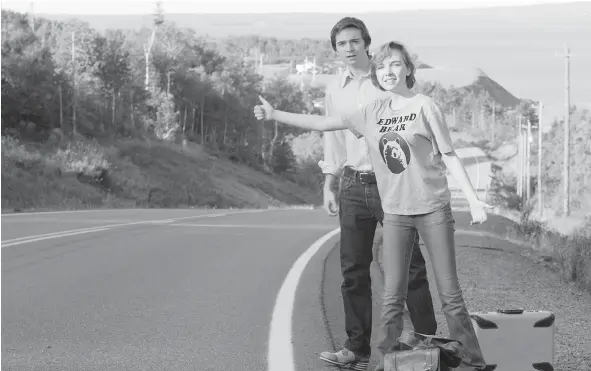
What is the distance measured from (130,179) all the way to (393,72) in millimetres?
47697

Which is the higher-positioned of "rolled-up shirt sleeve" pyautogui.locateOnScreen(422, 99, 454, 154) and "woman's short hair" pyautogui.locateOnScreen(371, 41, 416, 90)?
"woman's short hair" pyautogui.locateOnScreen(371, 41, 416, 90)

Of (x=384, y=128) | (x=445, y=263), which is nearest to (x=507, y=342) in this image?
(x=445, y=263)

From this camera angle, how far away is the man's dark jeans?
6.46 metres

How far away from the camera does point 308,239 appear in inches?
688

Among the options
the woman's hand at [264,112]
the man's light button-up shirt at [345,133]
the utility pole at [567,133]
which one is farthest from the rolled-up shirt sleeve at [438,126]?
the utility pole at [567,133]

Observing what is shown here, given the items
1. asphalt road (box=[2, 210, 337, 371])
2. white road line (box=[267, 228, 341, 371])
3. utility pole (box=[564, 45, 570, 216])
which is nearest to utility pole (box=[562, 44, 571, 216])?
utility pole (box=[564, 45, 570, 216])

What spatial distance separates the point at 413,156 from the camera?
18.9 feet

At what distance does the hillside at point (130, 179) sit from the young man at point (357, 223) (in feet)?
68.4

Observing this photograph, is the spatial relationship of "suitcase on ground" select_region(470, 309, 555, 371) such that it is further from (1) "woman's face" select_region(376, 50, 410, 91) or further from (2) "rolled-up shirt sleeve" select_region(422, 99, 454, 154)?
(1) "woman's face" select_region(376, 50, 410, 91)

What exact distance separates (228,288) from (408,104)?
5.06m

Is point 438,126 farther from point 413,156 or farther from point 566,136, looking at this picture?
point 566,136

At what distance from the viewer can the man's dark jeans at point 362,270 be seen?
6.46 meters

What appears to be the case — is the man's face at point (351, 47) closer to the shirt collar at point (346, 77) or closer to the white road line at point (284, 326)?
the shirt collar at point (346, 77)

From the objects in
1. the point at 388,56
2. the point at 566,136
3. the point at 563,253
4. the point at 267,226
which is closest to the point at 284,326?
the point at 388,56
